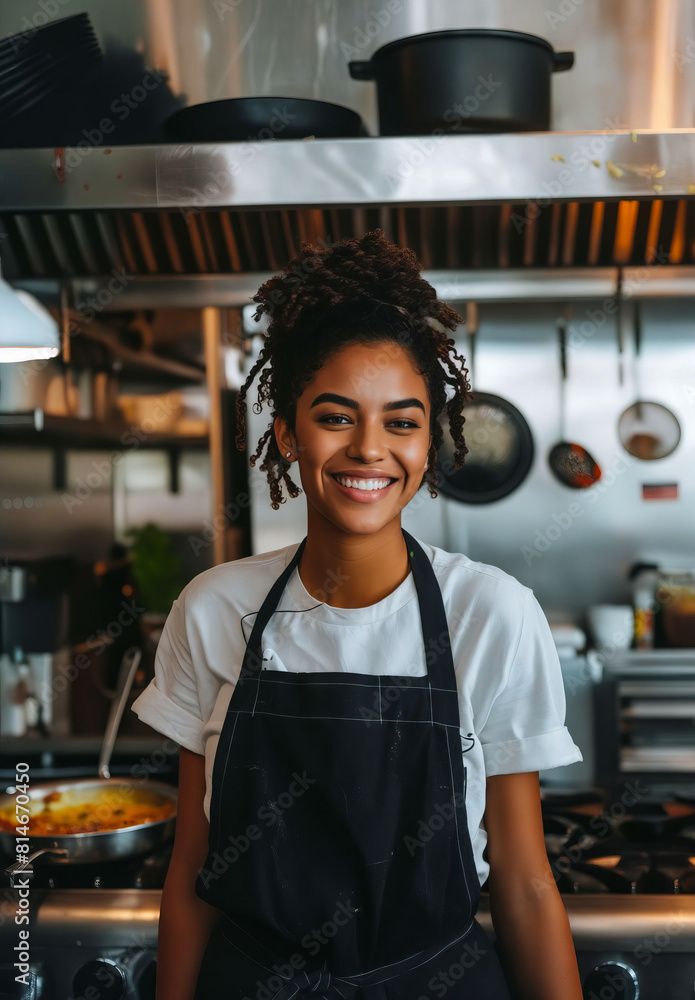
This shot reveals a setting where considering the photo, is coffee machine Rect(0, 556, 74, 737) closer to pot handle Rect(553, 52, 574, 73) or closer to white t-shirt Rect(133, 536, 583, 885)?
white t-shirt Rect(133, 536, 583, 885)

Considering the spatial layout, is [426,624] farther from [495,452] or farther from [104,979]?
[495,452]

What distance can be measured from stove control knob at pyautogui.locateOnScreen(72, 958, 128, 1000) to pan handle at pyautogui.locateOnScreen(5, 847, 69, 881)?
18 centimetres

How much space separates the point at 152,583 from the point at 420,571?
1.69 meters

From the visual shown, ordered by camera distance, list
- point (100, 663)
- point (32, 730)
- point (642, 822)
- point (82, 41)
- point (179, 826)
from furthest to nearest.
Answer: point (100, 663), point (32, 730), point (82, 41), point (642, 822), point (179, 826)

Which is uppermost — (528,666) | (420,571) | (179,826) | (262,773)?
(420,571)

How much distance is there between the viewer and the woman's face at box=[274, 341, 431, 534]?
1121 mm

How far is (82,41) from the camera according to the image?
2121 millimetres

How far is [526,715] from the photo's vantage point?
113 cm

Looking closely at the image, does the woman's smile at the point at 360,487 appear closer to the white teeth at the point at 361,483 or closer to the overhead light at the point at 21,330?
the white teeth at the point at 361,483

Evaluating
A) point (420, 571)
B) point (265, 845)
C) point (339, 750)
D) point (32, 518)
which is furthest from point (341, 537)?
point (32, 518)

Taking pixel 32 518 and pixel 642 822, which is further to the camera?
pixel 32 518

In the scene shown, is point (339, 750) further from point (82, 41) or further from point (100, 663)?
point (82, 41)

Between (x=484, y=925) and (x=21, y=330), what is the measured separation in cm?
129

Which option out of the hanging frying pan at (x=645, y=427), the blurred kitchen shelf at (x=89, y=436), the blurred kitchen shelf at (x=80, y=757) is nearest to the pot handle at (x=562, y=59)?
the hanging frying pan at (x=645, y=427)
